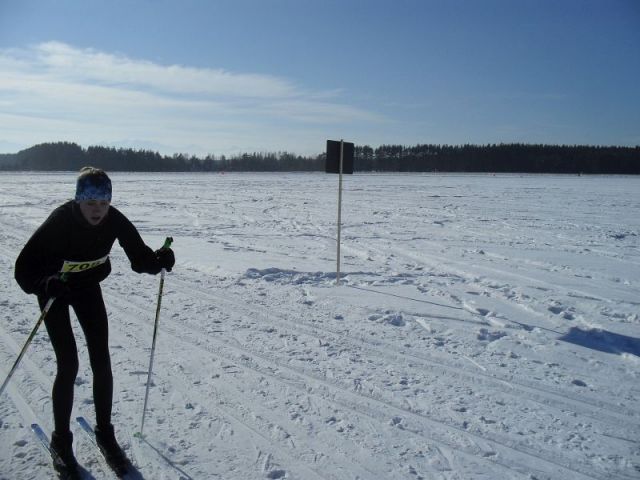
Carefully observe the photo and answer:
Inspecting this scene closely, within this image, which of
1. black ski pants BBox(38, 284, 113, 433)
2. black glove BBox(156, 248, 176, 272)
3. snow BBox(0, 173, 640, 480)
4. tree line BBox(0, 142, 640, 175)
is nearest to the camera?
black ski pants BBox(38, 284, 113, 433)

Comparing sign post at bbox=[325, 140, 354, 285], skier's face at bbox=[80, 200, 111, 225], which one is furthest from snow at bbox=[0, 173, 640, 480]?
sign post at bbox=[325, 140, 354, 285]

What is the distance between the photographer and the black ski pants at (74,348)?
295 centimetres

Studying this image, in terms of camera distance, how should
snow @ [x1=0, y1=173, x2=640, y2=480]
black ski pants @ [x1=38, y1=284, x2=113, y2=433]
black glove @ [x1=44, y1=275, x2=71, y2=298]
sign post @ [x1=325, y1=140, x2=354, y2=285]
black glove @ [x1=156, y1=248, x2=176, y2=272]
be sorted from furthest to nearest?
sign post @ [x1=325, y1=140, x2=354, y2=285]
black glove @ [x1=156, y1=248, x2=176, y2=272]
snow @ [x1=0, y1=173, x2=640, y2=480]
black ski pants @ [x1=38, y1=284, x2=113, y2=433]
black glove @ [x1=44, y1=275, x2=71, y2=298]

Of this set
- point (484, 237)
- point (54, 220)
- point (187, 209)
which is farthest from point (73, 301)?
point (187, 209)

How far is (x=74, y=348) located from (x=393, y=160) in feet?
412

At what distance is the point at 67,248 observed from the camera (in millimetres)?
2924

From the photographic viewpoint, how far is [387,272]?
30.2 feet

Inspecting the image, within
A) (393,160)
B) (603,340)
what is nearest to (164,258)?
(603,340)

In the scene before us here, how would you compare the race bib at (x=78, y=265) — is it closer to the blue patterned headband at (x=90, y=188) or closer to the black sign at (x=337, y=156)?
the blue patterned headband at (x=90, y=188)

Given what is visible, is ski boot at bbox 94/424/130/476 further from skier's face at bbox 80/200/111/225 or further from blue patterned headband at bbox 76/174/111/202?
blue patterned headband at bbox 76/174/111/202

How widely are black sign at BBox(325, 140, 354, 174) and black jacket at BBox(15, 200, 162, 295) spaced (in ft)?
18.0

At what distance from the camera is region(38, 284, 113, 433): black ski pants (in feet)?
9.67

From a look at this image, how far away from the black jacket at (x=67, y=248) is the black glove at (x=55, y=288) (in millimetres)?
71

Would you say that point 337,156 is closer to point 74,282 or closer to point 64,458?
point 74,282
